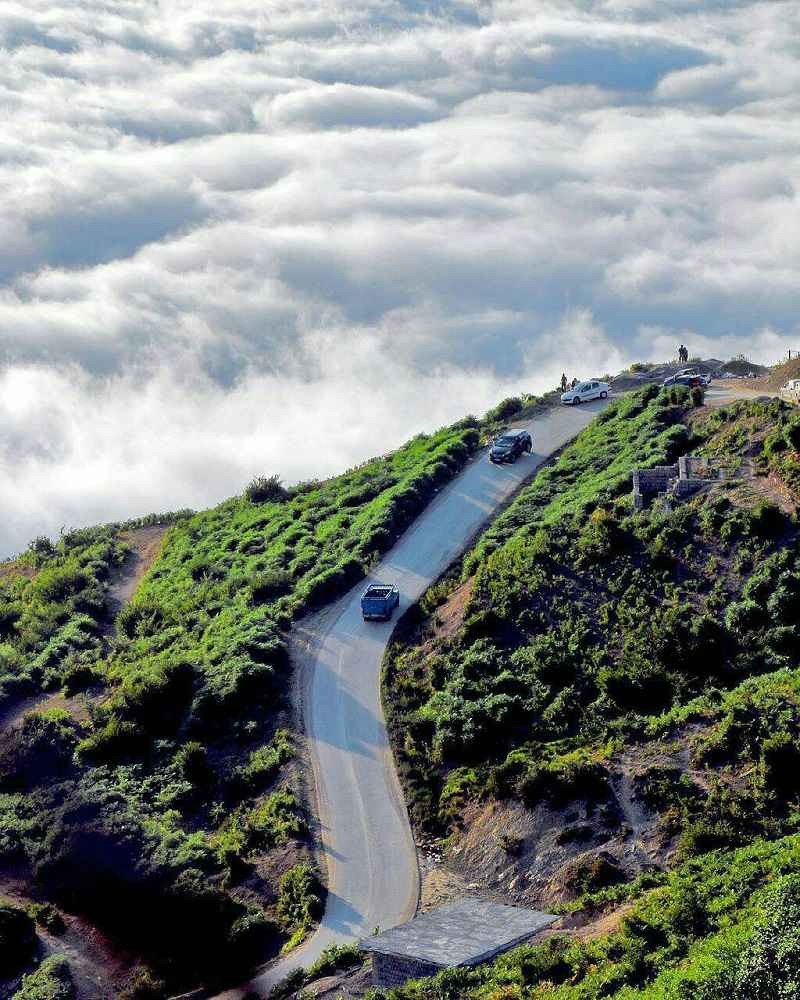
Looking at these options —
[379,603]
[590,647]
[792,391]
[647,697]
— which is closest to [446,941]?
[647,697]

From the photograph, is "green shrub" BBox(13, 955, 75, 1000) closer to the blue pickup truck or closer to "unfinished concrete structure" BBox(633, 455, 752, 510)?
the blue pickup truck

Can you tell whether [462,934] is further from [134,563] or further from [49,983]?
[134,563]

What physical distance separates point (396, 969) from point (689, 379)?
5406 centimetres

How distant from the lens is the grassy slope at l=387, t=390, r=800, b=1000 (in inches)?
1203

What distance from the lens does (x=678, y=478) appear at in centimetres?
5762

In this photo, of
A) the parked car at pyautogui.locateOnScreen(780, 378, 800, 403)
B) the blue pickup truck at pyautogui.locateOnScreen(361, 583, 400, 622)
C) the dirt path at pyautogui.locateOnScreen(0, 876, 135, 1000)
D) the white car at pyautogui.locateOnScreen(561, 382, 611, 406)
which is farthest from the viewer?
the white car at pyautogui.locateOnScreen(561, 382, 611, 406)

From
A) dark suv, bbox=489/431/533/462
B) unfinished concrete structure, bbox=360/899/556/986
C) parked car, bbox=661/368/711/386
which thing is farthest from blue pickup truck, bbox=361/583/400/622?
parked car, bbox=661/368/711/386

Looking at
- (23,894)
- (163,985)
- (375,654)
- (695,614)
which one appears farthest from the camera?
(375,654)

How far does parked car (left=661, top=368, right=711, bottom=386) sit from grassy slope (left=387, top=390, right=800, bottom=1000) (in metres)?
15.0

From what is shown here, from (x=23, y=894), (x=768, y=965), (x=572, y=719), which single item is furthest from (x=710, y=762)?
(x=23, y=894)

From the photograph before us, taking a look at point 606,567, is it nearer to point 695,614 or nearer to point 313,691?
point 695,614

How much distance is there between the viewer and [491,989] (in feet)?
100

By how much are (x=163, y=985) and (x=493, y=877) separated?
10.1m

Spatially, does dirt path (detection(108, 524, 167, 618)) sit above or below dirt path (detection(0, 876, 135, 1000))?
above
